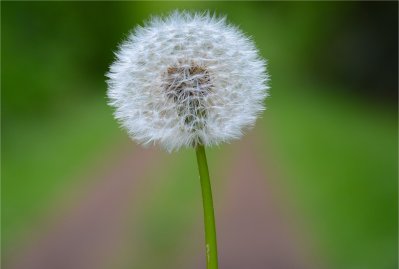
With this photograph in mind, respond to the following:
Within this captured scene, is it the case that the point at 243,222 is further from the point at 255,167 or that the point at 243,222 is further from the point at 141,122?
the point at 141,122

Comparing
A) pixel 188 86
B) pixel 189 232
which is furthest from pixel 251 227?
pixel 188 86
